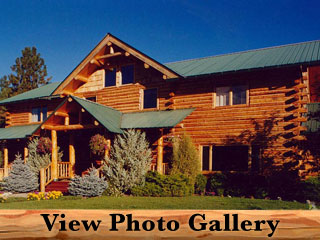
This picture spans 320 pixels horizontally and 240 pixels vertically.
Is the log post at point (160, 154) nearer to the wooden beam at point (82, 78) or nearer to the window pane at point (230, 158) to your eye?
the window pane at point (230, 158)

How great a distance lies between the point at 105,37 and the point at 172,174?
953 centimetres

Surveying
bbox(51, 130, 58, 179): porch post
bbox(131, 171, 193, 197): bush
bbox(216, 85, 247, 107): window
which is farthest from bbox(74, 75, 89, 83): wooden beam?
bbox(131, 171, 193, 197): bush

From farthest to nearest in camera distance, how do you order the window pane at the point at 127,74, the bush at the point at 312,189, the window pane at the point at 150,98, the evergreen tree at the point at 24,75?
the evergreen tree at the point at 24,75 < the window pane at the point at 127,74 < the window pane at the point at 150,98 < the bush at the point at 312,189

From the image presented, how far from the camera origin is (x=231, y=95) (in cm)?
1622

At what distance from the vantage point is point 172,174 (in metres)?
15.1

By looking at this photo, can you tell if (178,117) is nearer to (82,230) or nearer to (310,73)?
(310,73)

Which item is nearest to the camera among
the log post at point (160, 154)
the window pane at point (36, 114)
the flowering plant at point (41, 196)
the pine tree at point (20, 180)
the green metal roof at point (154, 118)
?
the flowering plant at point (41, 196)

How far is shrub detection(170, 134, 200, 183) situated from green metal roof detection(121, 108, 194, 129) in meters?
1.21

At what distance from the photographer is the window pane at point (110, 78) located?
20.1 meters

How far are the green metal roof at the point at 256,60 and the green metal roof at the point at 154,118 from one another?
2181 mm

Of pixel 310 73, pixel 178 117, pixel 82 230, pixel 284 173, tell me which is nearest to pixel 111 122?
pixel 178 117

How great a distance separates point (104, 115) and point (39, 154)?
5.00m

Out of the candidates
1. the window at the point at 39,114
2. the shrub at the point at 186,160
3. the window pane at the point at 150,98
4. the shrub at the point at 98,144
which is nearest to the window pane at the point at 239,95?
the shrub at the point at 186,160

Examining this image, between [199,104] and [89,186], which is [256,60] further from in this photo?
[89,186]
